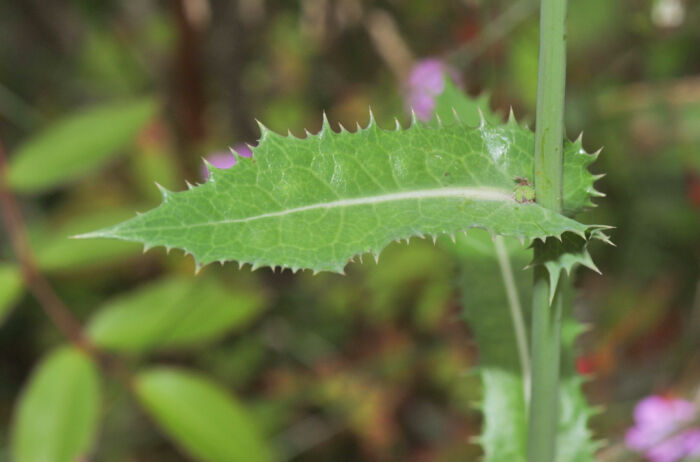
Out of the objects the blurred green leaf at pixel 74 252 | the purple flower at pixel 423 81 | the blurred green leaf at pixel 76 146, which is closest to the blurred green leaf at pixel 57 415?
the blurred green leaf at pixel 74 252

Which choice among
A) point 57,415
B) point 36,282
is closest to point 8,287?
point 36,282

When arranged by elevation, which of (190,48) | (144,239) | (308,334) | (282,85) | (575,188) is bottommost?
(144,239)

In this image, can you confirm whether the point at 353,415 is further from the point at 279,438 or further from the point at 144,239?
the point at 144,239

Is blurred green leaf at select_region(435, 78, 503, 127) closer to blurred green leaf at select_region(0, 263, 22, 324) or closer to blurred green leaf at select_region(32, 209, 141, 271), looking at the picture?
blurred green leaf at select_region(32, 209, 141, 271)

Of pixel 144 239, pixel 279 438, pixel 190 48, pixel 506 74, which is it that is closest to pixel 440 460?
pixel 279 438

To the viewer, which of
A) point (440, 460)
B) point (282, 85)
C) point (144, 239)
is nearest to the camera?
point (144, 239)

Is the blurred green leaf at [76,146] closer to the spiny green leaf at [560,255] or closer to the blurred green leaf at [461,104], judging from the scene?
the blurred green leaf at [461,104]

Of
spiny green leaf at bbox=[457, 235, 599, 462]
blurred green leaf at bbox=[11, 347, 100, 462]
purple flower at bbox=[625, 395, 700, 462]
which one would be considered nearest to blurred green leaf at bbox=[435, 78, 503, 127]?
spiny green leaf at bbox=[457, 235, 599, 462]
